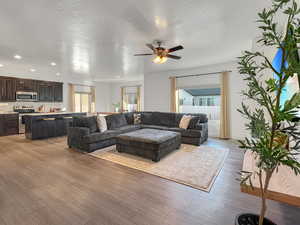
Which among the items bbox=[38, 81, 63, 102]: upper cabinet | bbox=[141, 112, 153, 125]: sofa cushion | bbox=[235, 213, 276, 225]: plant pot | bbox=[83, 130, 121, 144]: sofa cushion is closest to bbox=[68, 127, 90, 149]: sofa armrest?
bbox=[83, 130, 121, 144]: sofa cushion

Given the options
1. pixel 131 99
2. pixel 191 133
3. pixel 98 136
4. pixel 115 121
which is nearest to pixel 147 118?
pixel 115 121

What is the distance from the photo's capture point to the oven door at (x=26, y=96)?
618 cm

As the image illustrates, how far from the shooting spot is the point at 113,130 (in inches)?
176

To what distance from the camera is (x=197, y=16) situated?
244 cm

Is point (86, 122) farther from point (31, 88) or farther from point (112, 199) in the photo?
point (31, 88)

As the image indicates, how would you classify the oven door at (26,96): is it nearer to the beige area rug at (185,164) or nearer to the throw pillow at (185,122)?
the beige area rug at (185,164)

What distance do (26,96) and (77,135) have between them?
175 inches

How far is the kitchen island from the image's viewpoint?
493cm

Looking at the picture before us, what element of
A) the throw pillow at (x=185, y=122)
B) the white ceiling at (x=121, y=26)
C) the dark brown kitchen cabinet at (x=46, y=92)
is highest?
the white ceiling at (x=121, y=26)

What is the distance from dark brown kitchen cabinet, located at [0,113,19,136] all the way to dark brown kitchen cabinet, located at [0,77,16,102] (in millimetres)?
768

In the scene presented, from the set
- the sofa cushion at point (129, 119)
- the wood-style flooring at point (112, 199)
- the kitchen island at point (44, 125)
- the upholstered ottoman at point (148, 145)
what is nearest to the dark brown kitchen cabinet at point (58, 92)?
the kitchen island at point (44, 125)

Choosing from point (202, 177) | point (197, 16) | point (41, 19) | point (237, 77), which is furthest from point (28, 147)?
point (237, 77)

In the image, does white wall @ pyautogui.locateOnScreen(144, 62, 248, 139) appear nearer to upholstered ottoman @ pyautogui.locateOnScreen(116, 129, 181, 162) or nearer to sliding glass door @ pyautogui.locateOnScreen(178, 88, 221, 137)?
sliding glass door @ pyautogui.locateOnScreen(178, 88, 221, 137)

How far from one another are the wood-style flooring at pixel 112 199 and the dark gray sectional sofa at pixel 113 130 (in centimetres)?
91
